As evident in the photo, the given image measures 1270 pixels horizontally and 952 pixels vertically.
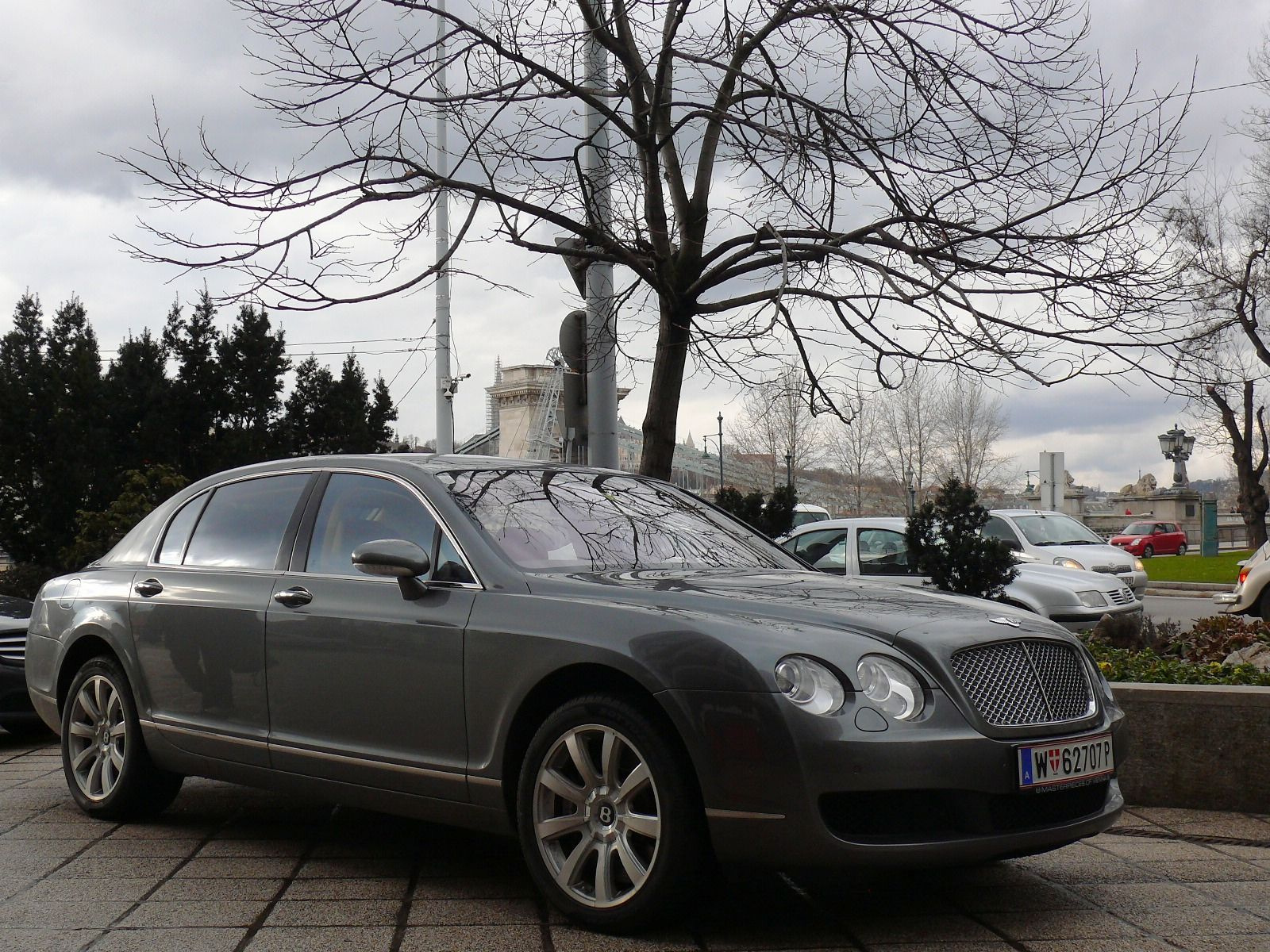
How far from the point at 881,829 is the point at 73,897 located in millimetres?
2766

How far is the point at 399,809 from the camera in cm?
471

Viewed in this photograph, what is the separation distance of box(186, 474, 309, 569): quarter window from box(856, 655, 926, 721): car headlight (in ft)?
8.71

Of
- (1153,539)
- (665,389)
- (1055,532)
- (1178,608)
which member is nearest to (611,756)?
(665,389)

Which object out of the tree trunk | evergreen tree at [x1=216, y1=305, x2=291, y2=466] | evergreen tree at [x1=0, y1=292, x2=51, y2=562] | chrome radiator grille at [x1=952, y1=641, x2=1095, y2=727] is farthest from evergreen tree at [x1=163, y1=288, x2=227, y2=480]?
chrome radiator grille at [x1=952, y1=641, x2=1095, y2=727]

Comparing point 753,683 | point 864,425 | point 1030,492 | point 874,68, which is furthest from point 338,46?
point 1030,492

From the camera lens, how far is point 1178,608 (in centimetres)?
2194

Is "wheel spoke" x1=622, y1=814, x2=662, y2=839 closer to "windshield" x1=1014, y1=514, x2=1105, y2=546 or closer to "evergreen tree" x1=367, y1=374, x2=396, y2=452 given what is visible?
"windshield" x1=1014, y1=514, x2=1105, y2=546

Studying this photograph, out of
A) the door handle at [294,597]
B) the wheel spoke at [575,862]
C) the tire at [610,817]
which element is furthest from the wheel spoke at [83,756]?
the wheel spoke at [575,862]

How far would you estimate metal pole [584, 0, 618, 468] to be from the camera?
29.1ft

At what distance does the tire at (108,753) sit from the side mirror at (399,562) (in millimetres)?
1880

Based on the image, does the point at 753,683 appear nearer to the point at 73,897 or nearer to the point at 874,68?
the point at 73,897

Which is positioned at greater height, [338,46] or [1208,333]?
[338,46]

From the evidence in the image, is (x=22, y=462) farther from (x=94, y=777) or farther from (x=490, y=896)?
(x=490, y=896)

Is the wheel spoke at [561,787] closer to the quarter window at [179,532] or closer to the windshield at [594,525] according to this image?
the windshield at [594,525]
